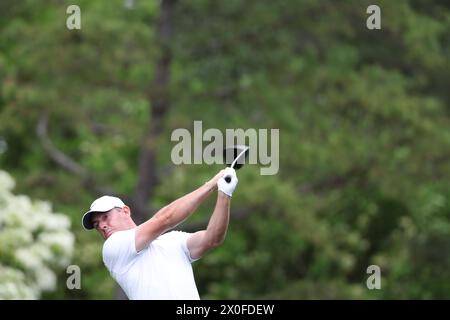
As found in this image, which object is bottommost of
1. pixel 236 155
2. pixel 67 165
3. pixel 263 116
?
pixel 236 155

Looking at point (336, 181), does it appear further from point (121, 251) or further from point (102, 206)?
point (121, 251)

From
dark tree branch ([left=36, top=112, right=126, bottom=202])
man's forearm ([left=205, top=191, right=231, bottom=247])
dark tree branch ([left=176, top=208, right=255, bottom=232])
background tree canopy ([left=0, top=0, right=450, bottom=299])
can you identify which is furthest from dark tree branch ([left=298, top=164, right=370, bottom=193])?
man's forearm ([left=205, top=191, right=231, bottom=247])

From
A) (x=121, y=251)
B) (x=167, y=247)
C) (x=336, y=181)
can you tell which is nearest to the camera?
(x=121, y=251)

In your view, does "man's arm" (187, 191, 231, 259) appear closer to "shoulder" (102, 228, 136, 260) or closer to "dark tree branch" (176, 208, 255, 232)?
"shoulder" (102, 228, 136, 260)

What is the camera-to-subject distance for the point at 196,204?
24.6 ft

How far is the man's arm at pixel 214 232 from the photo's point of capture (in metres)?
7.52

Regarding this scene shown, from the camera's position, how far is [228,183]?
24.5 feet

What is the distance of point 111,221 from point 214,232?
2.26ft

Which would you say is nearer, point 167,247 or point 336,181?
point 167,247

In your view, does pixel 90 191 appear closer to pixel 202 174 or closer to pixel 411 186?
pixel 202 174

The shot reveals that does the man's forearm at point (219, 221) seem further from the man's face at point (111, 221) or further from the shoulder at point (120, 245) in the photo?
the man's face at point (111, 221)

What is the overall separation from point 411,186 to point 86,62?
18.6 ft

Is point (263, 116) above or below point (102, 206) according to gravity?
above

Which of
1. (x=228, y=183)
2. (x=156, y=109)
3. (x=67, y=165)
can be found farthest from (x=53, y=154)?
(x=228, y=183)
